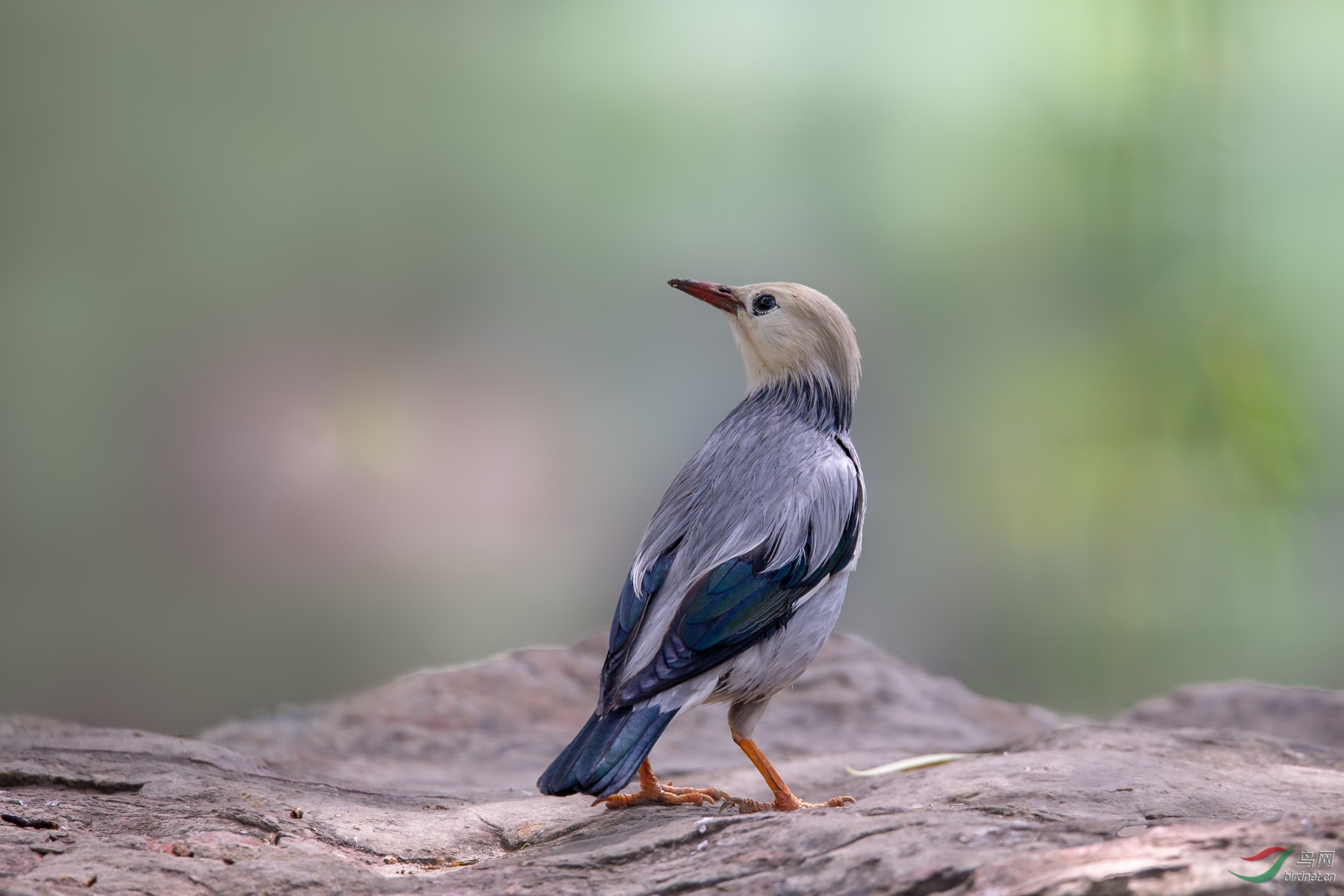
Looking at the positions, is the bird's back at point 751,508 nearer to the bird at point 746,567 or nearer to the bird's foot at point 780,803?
the bird at point 746,567

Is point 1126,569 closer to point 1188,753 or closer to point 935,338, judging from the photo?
point 935,338

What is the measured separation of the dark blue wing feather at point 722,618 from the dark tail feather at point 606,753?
6 cm

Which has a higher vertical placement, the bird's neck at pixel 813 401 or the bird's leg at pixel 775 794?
the bird's neck at pixel 813 401

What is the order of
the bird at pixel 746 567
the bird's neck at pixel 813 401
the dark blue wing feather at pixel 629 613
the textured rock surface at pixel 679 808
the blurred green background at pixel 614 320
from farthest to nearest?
1. the blurred green background at pixel 614 320
2. the bird's neck at pixel 813 401
3. the dark blue wing feather at pixel 629 613
4. the bird at pixel 746 567
5. the textured rock surface at pixel 679 808

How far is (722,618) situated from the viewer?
11.1ft

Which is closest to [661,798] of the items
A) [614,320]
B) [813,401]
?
[813,401]

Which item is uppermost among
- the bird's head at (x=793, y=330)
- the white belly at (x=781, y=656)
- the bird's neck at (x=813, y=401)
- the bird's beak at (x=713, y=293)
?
the bird's beak at (x=713, y=293)

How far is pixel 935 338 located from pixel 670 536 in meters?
4.17

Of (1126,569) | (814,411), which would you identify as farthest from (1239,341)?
(814,411)

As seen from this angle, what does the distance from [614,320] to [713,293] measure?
2.67 meters

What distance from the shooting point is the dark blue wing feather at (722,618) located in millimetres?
3262

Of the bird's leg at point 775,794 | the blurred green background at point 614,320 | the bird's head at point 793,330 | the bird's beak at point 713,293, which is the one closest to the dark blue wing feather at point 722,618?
the bird's leg at point 775,794

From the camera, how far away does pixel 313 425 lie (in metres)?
6.36

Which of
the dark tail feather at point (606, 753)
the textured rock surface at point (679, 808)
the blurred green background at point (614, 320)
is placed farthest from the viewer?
the blurred green background at point (614, 320)
